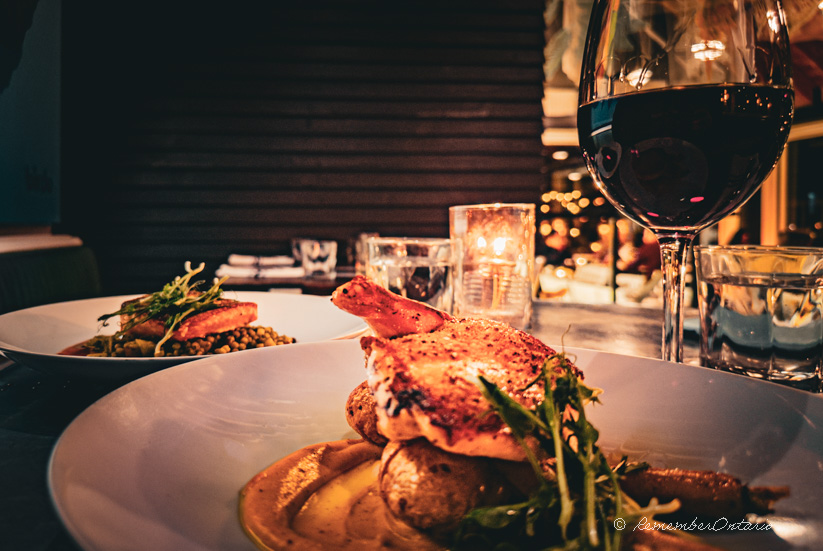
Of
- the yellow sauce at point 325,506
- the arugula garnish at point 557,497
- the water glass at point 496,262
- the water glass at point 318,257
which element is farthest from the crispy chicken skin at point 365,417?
the water glass at point 318,257

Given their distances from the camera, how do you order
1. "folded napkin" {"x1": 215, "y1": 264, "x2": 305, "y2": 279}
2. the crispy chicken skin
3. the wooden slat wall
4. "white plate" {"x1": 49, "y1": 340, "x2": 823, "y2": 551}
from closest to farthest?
1. "white plate" {"x1": 49, "y1": 340, "x2": 823, "y2": 551}
2. the crispy chicken skin
3. "folded napkin" {"x1": 215, "y1": 264, "x2": 305, "y2": 279}
4. the wooden slat wall

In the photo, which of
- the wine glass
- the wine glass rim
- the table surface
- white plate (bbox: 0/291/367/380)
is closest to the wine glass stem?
the wine glass

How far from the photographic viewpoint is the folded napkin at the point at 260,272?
4195 mm

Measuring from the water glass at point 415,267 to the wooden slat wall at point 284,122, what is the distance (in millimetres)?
4056

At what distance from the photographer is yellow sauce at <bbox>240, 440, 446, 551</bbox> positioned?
480 mm

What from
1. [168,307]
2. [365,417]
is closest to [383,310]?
[365,417]

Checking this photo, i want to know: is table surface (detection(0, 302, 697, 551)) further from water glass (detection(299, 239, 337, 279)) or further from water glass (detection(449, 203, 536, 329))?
water glass (detection(299, 239, 337, 279))

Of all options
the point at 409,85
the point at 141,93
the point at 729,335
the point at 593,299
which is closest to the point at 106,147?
the point at 141,93

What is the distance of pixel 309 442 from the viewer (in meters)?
0.69

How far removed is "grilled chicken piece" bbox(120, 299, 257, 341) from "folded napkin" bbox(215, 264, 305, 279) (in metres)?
3.04

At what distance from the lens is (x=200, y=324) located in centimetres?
113

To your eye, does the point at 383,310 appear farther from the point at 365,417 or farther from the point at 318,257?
the point at 318,257

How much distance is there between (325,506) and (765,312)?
3.17 ft

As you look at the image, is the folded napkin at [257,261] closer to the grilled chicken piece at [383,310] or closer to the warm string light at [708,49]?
the grilled chicken piece at [383,310]
